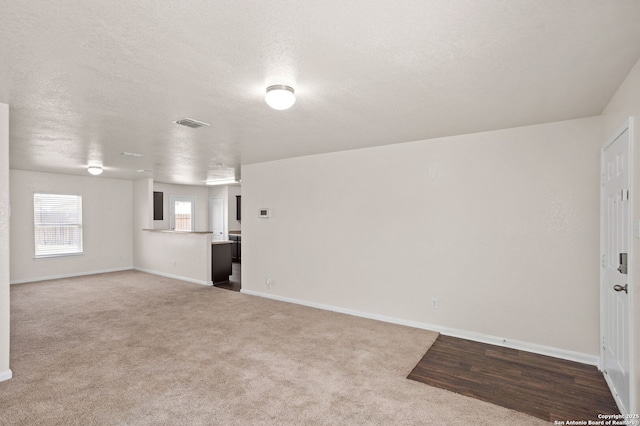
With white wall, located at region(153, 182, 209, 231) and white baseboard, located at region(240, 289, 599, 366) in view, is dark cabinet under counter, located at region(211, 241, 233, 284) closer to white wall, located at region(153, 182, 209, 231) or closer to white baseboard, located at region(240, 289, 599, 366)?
white baseboard, located at region(240, 289, 599, 366)

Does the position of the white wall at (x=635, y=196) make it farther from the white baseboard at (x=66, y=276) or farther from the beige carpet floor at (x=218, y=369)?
the white baseboard at (x=66, y=276)

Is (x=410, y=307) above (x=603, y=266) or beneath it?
beneath

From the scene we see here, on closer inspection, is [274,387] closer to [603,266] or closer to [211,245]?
[603,266]

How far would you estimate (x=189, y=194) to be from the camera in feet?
33.7

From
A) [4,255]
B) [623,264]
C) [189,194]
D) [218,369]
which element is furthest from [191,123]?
[189,194]

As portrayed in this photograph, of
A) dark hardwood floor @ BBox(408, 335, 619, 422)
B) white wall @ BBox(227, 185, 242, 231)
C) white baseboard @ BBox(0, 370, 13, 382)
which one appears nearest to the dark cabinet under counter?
white wall @ BBox(227, 185, 242, 231)

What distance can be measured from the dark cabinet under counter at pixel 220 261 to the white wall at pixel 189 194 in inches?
118

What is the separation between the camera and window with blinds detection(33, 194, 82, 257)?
7191 mm

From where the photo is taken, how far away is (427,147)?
13.8 feet

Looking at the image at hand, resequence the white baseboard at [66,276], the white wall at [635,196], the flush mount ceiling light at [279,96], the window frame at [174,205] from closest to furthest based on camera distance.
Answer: the white wall at [635,196], the flush mount ceiling light at [279,96], the white baseboard at [66,276], the window frame at [174,205]

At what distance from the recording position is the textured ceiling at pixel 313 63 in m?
1.63

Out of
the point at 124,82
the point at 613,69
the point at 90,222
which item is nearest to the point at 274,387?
the point at 124,82

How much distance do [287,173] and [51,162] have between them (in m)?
4.19

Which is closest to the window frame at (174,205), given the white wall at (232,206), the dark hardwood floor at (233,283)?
the white wall at (232,206)
